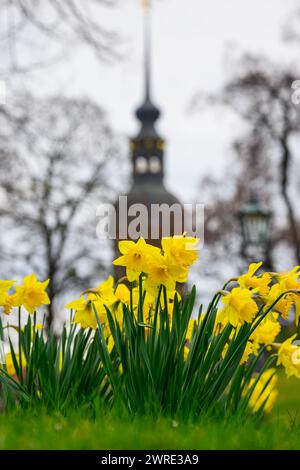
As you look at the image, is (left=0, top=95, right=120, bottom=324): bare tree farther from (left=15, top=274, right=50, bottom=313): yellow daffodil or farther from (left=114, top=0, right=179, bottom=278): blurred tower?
(left=114, top=0, right=179, bottom=278): blurred tower

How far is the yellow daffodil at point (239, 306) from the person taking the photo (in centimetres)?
347

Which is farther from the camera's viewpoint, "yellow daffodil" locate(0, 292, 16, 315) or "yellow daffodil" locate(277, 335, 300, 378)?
"yellow daffodil" locate(0, 292, 16, 315)

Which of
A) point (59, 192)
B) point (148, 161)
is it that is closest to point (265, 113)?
point (59, 192)

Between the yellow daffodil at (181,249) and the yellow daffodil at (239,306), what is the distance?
235mm

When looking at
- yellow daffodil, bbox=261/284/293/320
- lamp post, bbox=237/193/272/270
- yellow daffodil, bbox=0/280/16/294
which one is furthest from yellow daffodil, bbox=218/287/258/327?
lamp post, bbox=237/193/272/270

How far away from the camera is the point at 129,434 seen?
257cm

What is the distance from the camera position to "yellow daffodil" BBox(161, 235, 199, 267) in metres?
3.42

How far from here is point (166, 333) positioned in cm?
346

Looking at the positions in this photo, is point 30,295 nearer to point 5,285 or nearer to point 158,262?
point 5,285

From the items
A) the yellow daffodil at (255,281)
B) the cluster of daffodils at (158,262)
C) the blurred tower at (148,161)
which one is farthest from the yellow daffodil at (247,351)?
the blurred tower at (148,161)

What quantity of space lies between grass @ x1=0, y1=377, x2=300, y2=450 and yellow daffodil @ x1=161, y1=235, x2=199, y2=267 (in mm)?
701
